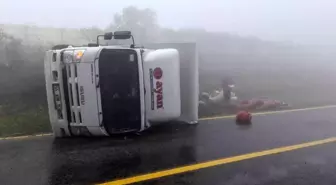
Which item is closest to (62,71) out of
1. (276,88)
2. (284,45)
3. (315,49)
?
(276,88)

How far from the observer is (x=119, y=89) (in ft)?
18.7

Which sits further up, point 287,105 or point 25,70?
point 25,70

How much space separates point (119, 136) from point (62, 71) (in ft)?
4.61

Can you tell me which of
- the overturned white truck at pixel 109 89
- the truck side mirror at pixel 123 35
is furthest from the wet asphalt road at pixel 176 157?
the truck side mirror at pixel 123 35

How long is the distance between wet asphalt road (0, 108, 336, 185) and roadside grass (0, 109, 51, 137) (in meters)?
0.70

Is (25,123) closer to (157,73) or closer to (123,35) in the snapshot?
(123,35)

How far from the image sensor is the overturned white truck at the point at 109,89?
5516 millimetres

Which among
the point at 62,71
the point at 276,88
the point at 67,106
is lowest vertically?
the point at 276,88

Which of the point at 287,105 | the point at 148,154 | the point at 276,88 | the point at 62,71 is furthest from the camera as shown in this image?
the point at 276,88

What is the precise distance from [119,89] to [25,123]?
8.12 ft

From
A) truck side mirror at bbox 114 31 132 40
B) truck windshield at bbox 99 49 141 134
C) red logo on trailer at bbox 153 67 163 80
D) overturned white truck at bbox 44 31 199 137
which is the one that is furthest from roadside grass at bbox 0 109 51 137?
red logo on trailer at bbox 153 67 163 80

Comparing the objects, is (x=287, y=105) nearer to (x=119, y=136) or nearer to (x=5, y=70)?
(x=119, y=136)

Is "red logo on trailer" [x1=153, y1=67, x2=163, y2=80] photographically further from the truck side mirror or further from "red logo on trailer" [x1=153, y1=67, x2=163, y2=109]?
the truck side mirror

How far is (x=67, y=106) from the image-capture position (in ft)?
18.6
